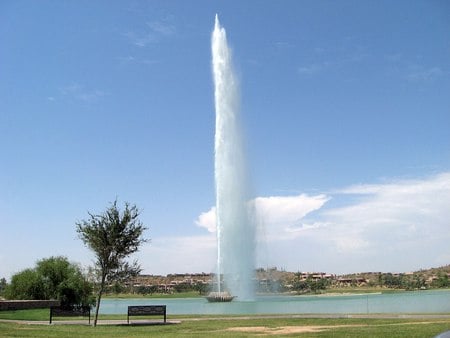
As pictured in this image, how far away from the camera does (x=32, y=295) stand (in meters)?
49.3

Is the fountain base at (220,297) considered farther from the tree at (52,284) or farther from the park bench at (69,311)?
the park bench at (69,311)

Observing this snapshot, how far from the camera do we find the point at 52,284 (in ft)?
163

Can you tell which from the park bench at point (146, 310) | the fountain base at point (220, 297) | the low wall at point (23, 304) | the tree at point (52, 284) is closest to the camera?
the park bench at point (146, 310)

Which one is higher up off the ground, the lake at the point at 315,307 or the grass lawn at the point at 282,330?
the lake at the point at 315,307

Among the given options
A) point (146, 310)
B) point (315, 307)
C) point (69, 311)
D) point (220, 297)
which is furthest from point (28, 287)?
point (315, 307)

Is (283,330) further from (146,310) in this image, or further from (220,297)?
(220,297)

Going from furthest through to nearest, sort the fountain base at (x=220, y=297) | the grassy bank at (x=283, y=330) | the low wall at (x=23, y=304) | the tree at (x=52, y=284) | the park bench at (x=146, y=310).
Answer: the fountain base at (x=220, y=297) < the tree at (x=52, y=284) < the low wall at (x=23, y=304) < the park bench at (x=146, y=310) < the grassy bank at (x=283, y=330)

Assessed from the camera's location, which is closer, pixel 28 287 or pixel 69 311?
pixel 69 311

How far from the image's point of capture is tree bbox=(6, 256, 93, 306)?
160 ft

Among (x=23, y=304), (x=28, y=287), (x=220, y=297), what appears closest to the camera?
(x=23, y=304)

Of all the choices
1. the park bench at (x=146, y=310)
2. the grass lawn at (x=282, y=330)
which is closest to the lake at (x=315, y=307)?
the park bench at (x=146, y=310)

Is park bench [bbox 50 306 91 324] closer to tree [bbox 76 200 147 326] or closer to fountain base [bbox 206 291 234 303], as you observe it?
tree [bbox 76 200 147 326]

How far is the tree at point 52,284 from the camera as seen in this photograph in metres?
48.6

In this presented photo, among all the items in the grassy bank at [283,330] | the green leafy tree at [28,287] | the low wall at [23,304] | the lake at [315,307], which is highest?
the green leafy tree at [28,287]
